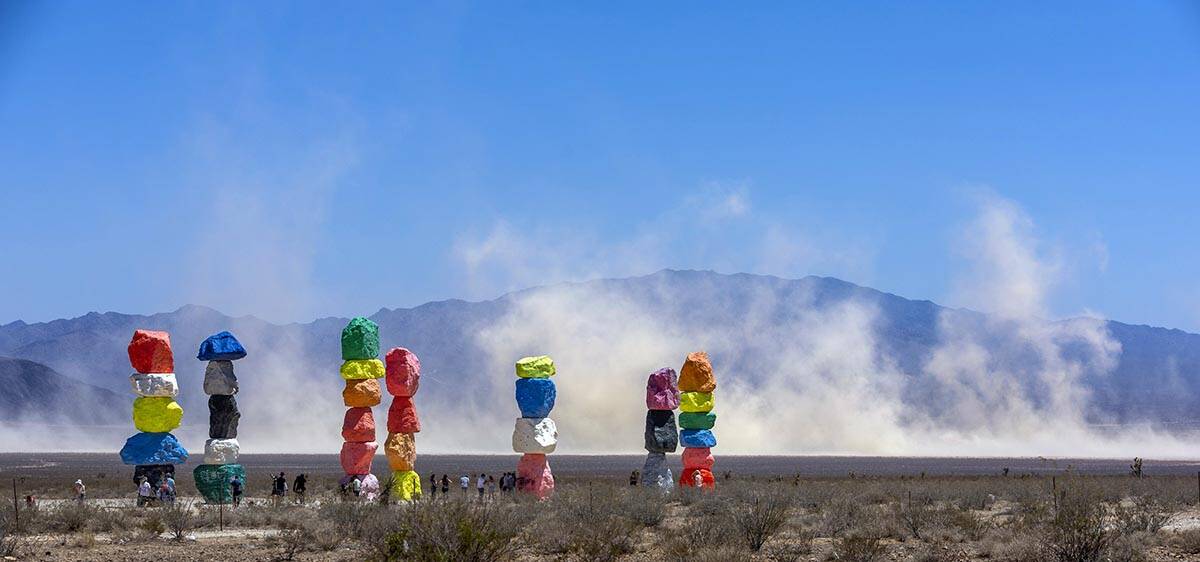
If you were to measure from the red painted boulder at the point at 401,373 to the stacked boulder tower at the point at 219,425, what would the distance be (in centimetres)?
393

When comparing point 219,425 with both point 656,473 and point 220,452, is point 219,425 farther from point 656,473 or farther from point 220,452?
point 656,473

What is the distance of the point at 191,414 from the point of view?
169 meters

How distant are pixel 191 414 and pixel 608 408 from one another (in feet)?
193

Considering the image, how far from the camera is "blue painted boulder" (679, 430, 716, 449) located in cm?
3675

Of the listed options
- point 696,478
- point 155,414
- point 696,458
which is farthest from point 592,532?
point 696,458

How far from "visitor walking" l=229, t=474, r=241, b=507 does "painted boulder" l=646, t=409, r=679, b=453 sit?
11.2 m

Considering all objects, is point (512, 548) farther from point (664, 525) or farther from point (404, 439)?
point (404, 439)

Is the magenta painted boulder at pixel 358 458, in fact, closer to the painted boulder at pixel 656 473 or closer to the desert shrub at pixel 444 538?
the painted boulder at pixel 656 473

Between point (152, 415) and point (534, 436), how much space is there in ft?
32.2

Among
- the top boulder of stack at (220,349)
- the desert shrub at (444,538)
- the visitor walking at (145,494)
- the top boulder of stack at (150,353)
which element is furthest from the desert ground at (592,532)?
the top boulder of stack at (220,349)

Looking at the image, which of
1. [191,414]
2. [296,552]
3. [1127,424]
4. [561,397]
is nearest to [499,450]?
[561,397]

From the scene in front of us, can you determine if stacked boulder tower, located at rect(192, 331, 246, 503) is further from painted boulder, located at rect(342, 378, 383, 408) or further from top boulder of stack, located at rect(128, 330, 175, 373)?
painted boulder, located at rect(342, 378, 383, 408)

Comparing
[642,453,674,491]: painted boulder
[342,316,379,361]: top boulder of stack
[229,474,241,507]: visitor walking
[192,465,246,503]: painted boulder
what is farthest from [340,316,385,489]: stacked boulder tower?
[642,453,674,491]: painted boulder

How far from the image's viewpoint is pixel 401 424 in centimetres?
3272
